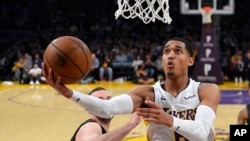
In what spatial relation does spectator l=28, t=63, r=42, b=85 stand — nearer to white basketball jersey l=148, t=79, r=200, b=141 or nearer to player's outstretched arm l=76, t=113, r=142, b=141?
player's outstretched arm l=76, t=113, r=142, b=141

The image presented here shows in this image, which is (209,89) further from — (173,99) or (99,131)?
(99,131)

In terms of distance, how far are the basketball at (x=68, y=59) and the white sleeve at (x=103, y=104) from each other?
15 centimetres

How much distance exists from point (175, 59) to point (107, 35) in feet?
53.2

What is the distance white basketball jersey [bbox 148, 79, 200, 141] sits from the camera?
3029mm

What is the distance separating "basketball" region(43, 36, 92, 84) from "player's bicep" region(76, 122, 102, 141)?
0.45 meters

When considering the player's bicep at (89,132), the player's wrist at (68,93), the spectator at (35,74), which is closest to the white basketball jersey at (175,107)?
the player's bicep at (89,132)

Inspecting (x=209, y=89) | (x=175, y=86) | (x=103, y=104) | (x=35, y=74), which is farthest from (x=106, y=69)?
(x=103, y=104)

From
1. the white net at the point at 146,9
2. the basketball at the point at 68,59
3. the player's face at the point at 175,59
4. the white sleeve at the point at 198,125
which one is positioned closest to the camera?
the white sleeve at the point at 198,125

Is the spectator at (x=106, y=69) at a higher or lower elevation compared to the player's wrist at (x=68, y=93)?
lower

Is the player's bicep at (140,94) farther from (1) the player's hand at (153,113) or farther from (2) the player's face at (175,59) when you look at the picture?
(1) the player's hand at (153,113)

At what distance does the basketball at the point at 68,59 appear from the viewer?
9.21 ft

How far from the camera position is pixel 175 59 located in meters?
2.97

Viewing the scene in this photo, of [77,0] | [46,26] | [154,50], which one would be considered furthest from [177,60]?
[77,0]

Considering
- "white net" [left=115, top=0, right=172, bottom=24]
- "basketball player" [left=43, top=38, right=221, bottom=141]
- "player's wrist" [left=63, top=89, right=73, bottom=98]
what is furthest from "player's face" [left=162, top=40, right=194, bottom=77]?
"white net" [left=115, top=0, right=172, bottom=24]
